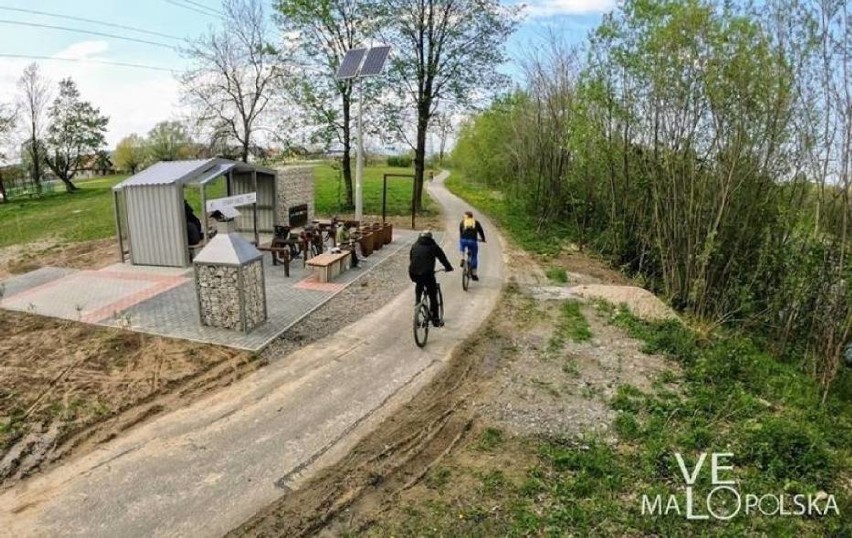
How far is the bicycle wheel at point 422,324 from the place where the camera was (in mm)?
7586

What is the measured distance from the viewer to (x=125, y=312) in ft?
29.1

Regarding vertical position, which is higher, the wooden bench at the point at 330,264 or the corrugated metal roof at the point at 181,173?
the corrugated metal roof at the point at 181,173

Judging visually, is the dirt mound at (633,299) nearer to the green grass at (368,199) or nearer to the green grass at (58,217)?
the green grass at (368,199)

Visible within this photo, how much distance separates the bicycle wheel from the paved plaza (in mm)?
2206

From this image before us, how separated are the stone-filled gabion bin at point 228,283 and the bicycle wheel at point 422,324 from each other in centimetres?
265

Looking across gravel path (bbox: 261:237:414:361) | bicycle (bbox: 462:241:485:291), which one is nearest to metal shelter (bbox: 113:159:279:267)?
gravel path (bbox: 261:237:414:361)

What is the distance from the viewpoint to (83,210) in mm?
23859

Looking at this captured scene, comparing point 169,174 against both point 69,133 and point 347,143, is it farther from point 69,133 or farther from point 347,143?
point 69,133

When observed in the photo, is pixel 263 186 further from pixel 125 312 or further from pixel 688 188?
pixel 688 188

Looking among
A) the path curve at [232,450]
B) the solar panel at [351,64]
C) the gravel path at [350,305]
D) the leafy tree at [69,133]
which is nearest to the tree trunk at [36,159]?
the leafy tree at [69,133]

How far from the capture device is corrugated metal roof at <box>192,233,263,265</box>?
789cm

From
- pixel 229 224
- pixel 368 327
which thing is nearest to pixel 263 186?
pixel 229 224

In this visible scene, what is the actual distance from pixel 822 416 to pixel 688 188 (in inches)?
238

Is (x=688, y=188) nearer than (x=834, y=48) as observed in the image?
No
